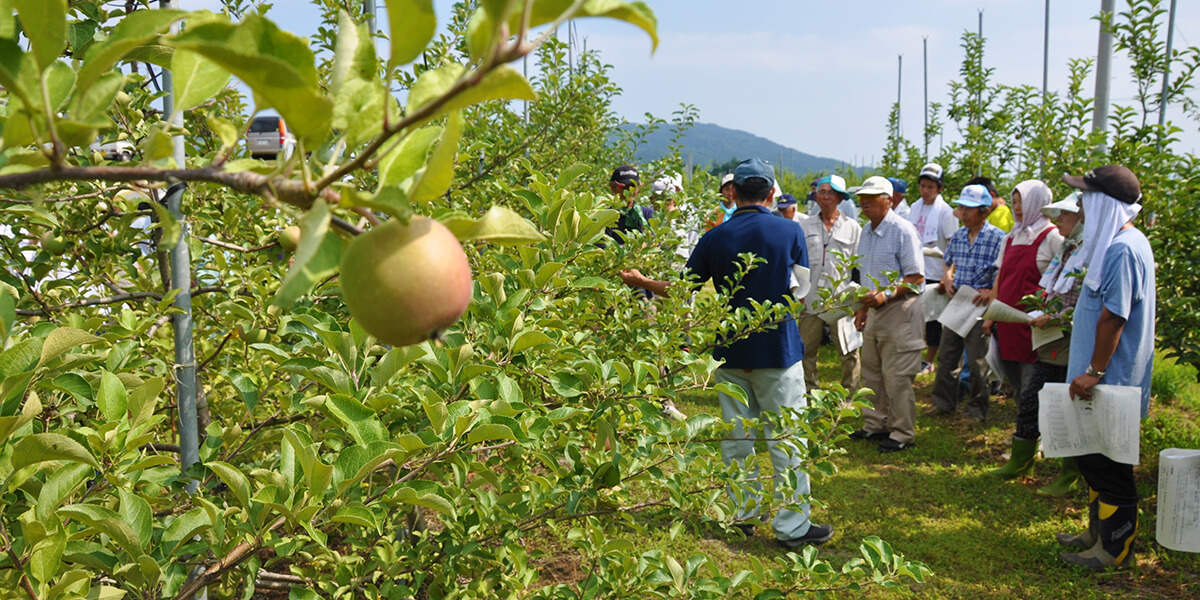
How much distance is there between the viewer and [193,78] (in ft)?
2.15

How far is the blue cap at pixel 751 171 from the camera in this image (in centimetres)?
367

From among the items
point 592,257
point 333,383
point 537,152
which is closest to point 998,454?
point 537,152

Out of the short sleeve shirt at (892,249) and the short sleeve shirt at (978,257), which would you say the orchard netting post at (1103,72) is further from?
the short sleeve shirt at (892,249)

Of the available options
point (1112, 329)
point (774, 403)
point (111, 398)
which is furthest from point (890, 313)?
point (111, 398)

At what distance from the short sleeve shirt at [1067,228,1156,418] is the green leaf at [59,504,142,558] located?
11.2 ft

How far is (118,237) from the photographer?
1777 mm

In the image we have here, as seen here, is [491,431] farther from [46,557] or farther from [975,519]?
[975,519]

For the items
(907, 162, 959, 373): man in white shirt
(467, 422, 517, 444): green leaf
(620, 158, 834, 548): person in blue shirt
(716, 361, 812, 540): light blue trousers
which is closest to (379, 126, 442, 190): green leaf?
(467, 422, 517, 444): green leaf

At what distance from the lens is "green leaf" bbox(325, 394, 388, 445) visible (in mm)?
1101

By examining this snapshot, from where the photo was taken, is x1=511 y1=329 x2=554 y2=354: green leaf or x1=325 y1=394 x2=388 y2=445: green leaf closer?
x1=325 y1=394 x2=388 y2=445: green leaf

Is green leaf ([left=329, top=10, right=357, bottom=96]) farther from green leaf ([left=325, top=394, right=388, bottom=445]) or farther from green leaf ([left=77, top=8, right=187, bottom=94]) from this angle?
green leaf ([left=325, top=394, right=388, bottom=445])

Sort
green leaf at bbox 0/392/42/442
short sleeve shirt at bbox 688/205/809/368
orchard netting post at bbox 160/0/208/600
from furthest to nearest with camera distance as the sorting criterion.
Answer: short sleeve shirt at bbox 688/205/809/368
orchard netting post at bbox 160/0/208/600
green leaf at bbox 0/392/42/442

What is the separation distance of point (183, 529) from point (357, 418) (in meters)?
0.33

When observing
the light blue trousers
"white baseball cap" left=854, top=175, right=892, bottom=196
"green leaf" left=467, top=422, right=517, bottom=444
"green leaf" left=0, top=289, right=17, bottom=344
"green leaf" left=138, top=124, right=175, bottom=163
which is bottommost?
the light blue trousers
